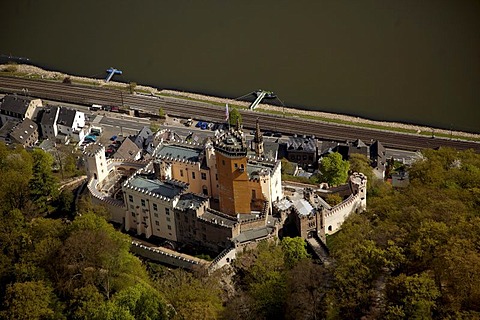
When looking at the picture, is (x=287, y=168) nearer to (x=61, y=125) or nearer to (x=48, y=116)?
(x=61, y=125)

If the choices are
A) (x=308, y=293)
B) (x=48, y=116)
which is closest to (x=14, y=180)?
(x=308, y=293)

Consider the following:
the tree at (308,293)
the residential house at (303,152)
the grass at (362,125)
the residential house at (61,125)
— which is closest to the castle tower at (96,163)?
the residential house at (61,125)

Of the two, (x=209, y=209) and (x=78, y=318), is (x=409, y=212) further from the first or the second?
(x=78, y=318)

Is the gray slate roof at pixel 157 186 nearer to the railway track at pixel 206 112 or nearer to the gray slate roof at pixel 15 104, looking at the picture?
the railway track at pixel 206 112

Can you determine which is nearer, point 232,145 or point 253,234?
point 253,234

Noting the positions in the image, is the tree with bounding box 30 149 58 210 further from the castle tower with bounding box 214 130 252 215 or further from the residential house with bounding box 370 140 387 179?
the residential house with bounding box 370 140 387 179

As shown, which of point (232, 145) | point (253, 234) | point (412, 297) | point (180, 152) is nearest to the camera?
point (412, 297)

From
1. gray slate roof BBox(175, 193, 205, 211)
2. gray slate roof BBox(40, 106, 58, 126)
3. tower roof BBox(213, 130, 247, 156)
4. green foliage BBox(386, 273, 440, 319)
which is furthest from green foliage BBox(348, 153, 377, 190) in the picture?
gray slate roof BBox(40, 106, 58, 126)
